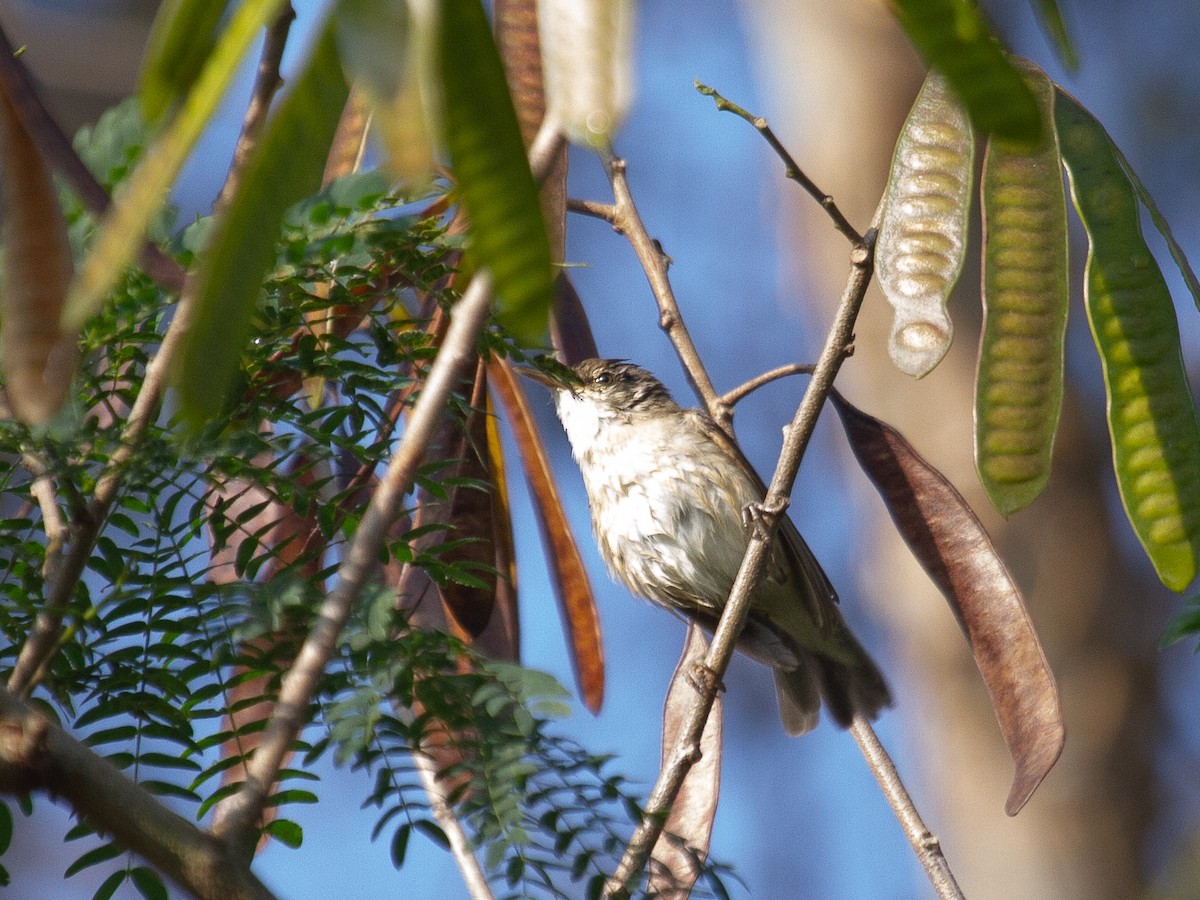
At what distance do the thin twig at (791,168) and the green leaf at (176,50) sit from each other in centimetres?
134

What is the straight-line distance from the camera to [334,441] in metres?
1.83

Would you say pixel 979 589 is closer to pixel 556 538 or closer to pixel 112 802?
pixel 556 538

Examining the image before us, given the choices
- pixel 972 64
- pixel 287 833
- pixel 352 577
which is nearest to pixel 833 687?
pixel 287 833

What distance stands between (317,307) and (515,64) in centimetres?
56

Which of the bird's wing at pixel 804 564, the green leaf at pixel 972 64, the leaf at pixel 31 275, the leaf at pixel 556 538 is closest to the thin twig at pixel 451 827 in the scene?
the leaf at pixel 556 538

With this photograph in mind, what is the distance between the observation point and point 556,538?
105 inches

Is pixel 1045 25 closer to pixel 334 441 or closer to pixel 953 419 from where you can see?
pixel 334 441

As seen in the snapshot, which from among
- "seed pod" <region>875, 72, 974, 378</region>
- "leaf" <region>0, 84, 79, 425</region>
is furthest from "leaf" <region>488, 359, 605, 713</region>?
"leaf" <region>0, 84, 79, 425</region>

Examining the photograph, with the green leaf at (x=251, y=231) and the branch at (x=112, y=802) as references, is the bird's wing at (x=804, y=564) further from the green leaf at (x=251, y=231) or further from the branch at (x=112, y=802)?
the green leaf at (x=251, y=231)

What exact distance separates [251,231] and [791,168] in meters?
1.61

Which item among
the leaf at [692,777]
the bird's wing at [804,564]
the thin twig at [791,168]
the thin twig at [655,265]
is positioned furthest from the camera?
the bird's wing at [804,564]

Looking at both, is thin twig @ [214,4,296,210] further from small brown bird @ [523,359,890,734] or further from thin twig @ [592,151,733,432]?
small brown bird @ [523,359,890,734]

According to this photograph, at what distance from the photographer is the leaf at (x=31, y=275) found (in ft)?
4.01

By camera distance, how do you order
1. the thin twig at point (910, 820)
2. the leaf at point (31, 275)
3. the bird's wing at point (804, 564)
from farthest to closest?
the bird's wing at point (804, 564) → the thin twig at point (910, 820) → the leaf at point (31, 275)
